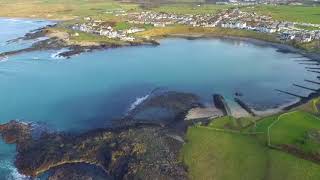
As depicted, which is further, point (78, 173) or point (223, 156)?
point (223, 156)

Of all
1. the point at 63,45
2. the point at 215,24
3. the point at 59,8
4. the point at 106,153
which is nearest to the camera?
the point at 106,153

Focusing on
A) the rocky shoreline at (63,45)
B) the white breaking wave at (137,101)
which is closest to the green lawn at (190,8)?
the rocky shoreline at (63,45)

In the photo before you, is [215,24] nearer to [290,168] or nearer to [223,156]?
[223,156]

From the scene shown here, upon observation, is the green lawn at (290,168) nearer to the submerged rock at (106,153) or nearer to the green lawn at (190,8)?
the submerged rock at (106,153)

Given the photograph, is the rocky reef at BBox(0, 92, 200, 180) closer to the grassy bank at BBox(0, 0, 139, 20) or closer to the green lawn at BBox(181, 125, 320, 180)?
the green lawn at BBox(181, 125, 320, 180)

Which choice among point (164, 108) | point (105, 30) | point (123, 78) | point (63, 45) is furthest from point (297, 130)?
point (105, 30)

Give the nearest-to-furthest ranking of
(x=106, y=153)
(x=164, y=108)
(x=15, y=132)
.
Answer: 1. (x=106, y=153)
2. (x=15, y=132)
3. (x=164, y=108)

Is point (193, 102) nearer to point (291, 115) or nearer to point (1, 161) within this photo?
point (291, 115)
